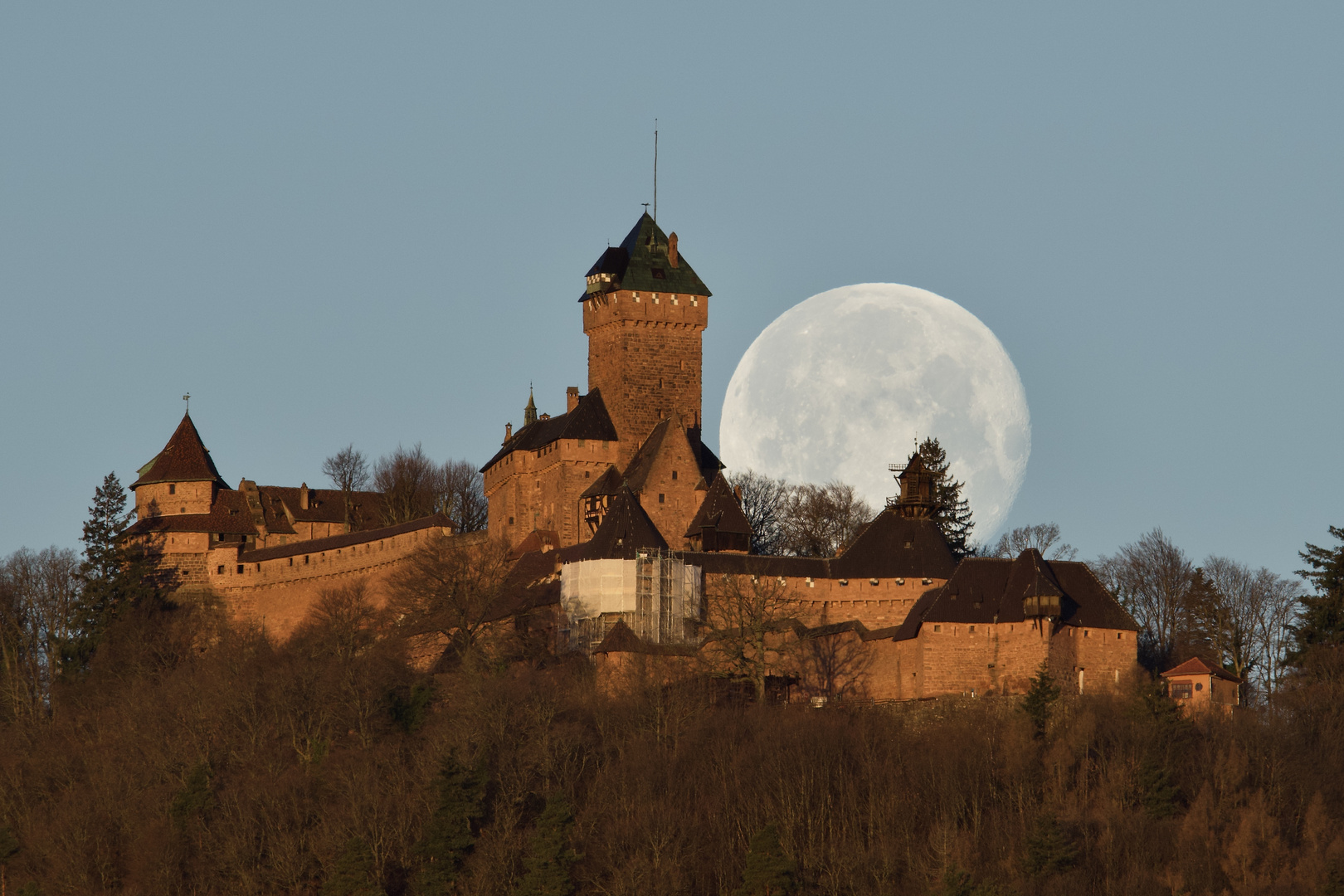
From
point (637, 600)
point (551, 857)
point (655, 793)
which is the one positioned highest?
point (637, 600)

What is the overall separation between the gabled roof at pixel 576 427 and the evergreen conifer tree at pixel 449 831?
23.4m

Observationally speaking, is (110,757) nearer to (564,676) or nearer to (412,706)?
(412,706)

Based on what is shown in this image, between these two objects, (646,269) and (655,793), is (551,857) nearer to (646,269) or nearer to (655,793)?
(655,793)

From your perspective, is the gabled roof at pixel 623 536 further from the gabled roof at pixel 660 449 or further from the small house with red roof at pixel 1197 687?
the small house with red roof at pixel 1197 687

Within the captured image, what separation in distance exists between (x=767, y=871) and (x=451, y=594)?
718 inches

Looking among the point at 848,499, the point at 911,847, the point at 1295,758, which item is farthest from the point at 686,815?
the point at 848,499

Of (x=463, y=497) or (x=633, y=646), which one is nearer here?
(x=633, y=646)

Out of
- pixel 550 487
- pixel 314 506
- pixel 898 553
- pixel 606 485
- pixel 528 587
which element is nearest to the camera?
pixel 898 553

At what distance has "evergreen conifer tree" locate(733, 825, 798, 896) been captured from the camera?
5012 cm

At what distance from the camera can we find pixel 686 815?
53.0 metres

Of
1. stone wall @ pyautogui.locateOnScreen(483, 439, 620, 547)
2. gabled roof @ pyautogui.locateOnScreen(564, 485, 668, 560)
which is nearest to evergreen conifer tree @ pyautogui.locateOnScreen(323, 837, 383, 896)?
gabled roof @ pyautogui.locateOnScreen(564, 485, 668, 560)

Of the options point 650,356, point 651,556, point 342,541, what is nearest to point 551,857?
point 651,556

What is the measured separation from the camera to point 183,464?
262ft

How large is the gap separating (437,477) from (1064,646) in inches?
1658
